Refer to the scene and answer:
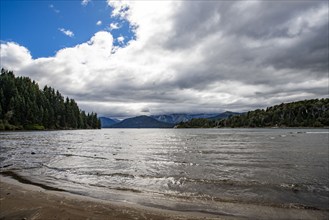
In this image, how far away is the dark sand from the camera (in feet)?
31.4

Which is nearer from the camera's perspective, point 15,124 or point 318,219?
point 318,219

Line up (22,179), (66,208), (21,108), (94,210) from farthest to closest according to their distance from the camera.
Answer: (21,108) < (22,179) < (66,208) < (94,210)

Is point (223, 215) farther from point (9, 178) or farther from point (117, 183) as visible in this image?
point (9, 178)

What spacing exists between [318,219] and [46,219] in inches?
435

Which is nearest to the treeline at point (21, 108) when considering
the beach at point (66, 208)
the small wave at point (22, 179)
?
the small wave at point (22, 179)

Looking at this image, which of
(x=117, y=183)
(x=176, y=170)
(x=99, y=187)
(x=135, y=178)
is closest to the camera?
(x=99, y=187)

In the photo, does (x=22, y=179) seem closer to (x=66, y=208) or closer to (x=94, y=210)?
(x=66, y=208)

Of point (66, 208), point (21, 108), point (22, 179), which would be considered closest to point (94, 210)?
point (66, 208)

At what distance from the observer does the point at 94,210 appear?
10.2 meters

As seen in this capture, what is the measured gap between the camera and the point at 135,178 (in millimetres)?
18156

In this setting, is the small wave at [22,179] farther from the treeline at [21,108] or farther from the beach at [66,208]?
the treeline at [21,108]

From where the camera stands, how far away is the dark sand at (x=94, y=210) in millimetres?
9570

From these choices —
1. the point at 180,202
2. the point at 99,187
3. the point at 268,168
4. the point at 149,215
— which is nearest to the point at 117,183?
the point at 99,187

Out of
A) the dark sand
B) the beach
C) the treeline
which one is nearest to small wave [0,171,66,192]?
the beach
